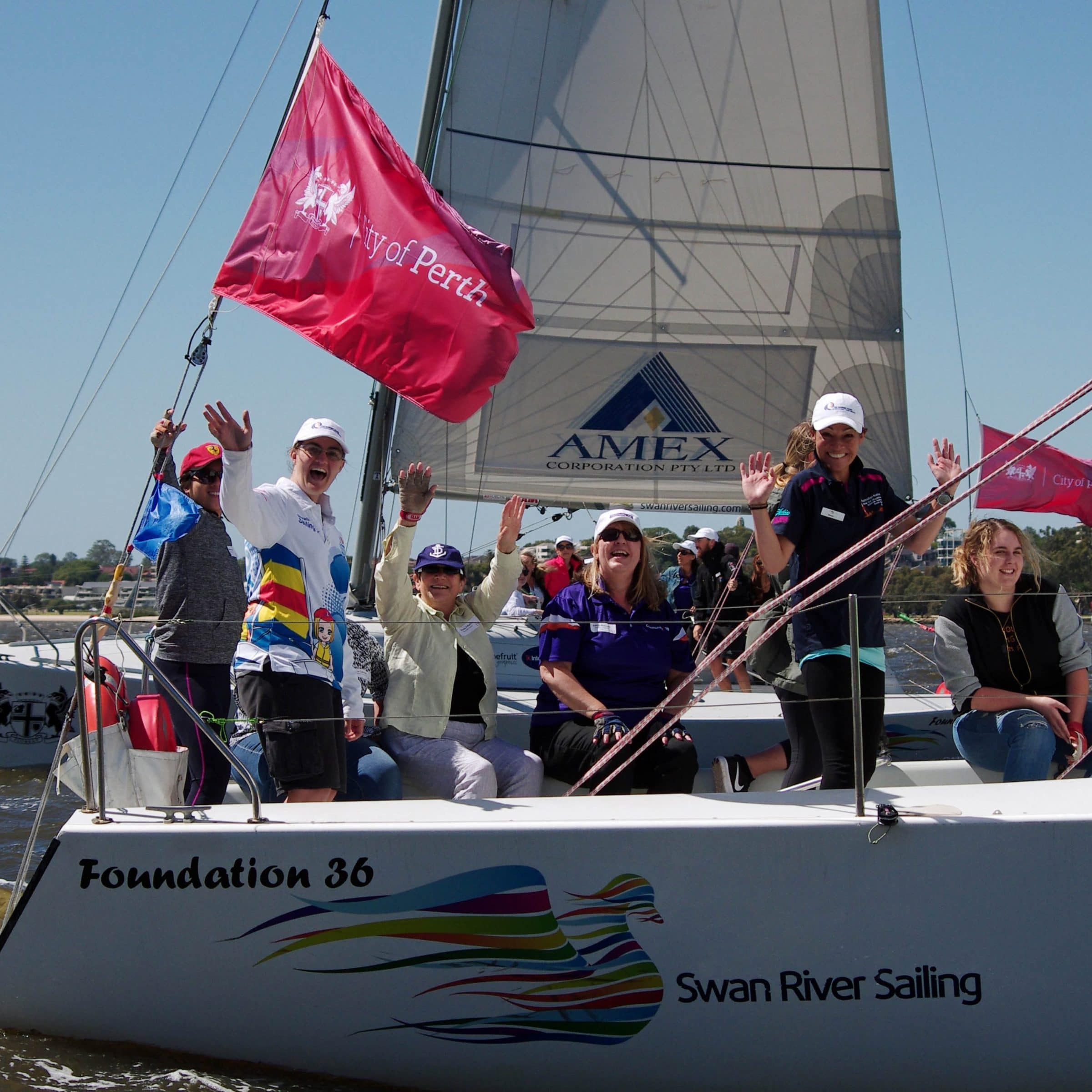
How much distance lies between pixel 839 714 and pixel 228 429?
182cm

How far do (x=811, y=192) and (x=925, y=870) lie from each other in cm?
721

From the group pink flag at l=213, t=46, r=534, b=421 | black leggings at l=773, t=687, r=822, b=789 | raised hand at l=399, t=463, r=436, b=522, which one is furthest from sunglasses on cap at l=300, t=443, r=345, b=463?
black leggings at l=773, t=687, r=822, b=789

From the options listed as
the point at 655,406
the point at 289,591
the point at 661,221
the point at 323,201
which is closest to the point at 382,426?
the point at 655,406

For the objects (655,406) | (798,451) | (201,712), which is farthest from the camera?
(655,406)

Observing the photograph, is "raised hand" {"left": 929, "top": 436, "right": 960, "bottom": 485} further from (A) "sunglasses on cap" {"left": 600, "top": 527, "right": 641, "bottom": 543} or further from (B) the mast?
(B) the mast

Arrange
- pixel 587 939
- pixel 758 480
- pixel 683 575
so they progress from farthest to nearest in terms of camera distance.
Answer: pixel 683 575 < pixel 758 480 < pixel 587 939

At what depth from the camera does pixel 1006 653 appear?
378 centimetres

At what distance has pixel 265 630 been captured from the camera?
3.25 metres

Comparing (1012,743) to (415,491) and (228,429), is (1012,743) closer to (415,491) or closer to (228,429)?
(415,491)

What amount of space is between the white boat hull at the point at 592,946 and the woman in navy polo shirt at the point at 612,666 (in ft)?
2.38

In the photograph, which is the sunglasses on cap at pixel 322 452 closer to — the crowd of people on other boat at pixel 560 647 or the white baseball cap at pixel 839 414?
the crowd of people on other boat at pixel 560 647

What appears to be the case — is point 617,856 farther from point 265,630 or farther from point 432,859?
point 265,630

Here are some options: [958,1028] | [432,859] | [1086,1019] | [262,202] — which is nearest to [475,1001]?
[432,859]

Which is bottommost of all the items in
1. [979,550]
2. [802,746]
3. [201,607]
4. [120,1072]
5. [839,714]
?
[120,1072]
